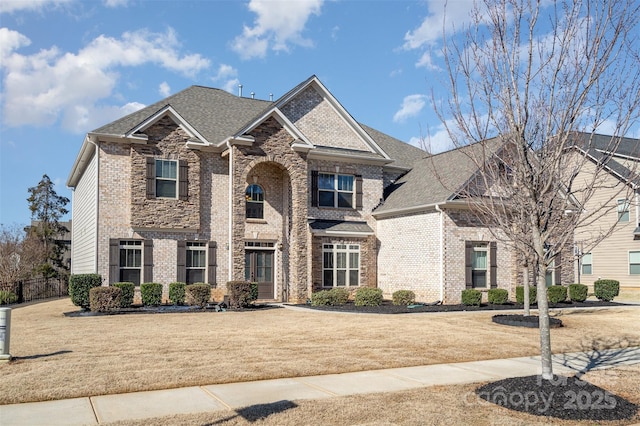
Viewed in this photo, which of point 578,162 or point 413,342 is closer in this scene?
point 578,162

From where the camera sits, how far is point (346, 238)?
2492cm

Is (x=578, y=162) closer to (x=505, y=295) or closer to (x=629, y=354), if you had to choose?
(x=629, y=354)

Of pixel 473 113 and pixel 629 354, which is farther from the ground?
pixel 473 113

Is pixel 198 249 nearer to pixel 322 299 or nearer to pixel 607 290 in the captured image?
pixel 322 299

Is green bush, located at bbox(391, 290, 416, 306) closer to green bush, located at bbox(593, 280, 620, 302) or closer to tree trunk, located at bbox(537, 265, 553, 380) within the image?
green bush, located at bbox(593, 280, 620, 302)

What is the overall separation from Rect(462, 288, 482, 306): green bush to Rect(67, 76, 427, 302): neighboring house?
16.4 feet

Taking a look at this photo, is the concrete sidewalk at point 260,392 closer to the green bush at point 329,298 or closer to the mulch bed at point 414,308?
the mulch bed at point 414,308

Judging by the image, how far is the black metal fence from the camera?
2641 centimetres

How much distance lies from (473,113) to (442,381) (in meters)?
4.13

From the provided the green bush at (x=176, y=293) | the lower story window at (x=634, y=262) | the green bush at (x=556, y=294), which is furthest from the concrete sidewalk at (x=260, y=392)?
the lower story window at (x=634, y=262)

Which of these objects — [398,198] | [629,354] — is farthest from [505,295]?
[629,354]

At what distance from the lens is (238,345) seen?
39.1 ft

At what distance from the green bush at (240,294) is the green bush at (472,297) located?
8.10 metres

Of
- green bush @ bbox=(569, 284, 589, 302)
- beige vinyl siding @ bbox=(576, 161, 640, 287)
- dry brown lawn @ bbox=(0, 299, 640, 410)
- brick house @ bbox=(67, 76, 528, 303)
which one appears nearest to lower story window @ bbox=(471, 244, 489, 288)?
brick house @ bbox=(67, 76, 528, 303)
